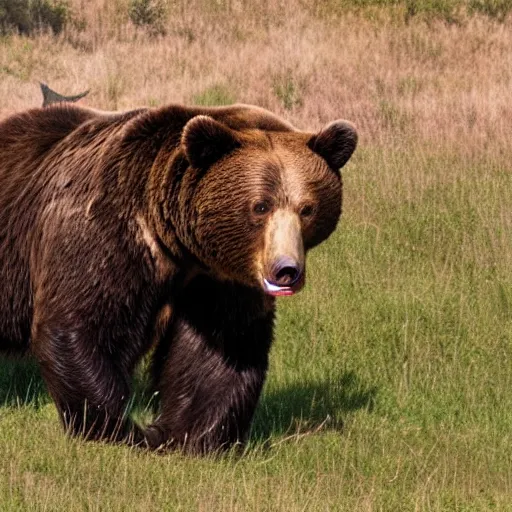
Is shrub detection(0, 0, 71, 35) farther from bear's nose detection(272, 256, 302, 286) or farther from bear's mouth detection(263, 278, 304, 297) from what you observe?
bear's nose detection(272, 256, 302, 286)

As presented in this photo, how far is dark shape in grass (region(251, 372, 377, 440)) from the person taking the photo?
19.9 feet

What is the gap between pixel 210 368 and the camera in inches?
222

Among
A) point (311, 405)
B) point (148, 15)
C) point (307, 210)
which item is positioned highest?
point (307, 210)

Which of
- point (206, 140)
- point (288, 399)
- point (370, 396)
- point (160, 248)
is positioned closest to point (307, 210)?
point (206, 140)

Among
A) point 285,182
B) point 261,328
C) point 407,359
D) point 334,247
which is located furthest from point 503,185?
point 285,182

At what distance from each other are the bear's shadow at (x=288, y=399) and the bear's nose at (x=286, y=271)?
1.39 metres

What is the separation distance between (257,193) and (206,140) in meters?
0.29

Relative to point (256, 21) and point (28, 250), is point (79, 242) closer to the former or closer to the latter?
point (28, 250)

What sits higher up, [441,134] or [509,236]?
[509,236]

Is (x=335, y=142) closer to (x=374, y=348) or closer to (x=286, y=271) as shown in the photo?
(x=286, y=271)

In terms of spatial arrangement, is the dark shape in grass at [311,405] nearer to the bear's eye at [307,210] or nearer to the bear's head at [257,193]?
the bear's head at [257,193]

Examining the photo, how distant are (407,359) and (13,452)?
104 inches

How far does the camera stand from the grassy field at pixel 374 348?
474 cm

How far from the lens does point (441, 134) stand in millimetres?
11961
